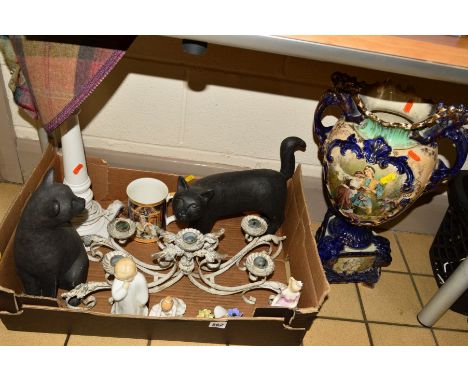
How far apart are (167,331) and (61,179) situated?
0.45 meters

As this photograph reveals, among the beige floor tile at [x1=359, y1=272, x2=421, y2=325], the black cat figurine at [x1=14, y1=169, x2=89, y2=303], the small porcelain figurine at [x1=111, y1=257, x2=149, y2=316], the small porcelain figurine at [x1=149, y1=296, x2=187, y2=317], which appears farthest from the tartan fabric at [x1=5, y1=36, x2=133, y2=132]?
the beige floor tile at [x1=359, y1=272, x2=421, y2=325]

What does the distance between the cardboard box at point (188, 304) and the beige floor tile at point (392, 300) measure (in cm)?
21

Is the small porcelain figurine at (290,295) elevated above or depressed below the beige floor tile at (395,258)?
above

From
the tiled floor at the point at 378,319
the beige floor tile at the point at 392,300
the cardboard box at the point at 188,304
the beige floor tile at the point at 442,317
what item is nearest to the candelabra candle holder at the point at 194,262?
the cardboard box at the point at 188,304

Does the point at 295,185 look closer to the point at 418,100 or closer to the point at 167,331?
the point at 418,100

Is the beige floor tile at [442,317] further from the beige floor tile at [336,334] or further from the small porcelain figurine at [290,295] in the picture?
the small porcelain figurine at [290,295]

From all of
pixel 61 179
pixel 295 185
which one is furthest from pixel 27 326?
pixel 295 185

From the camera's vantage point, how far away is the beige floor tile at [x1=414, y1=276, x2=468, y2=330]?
1.10m

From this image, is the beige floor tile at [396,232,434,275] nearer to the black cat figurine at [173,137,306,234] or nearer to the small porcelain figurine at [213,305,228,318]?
the black cat figurine at [173,137,306,234]

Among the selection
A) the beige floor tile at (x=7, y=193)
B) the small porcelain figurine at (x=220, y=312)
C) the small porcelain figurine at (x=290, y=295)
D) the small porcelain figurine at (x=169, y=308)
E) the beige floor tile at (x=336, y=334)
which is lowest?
the beige floor tile at (x=336, y=334)

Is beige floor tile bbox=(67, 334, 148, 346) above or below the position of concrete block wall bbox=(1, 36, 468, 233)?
below

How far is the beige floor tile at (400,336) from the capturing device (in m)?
1.04

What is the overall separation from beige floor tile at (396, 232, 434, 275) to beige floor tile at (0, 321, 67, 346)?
88 cm

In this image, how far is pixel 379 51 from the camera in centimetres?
64
